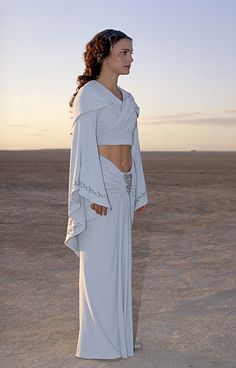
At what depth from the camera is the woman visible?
4551 mm

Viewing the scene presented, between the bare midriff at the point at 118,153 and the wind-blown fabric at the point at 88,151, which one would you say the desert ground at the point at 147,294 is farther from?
the bare midriff at the point at 118,153

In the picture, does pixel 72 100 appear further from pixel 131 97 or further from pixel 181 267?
pixel 181 267

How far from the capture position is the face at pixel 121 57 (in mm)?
4555

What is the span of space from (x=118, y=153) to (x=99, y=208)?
16.3 inches

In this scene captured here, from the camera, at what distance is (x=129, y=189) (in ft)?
15.6

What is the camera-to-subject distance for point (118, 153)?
15.3ft

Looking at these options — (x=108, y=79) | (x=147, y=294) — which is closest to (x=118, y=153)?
(x=108, y=79)

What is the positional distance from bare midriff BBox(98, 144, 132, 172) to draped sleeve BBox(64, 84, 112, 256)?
10cm

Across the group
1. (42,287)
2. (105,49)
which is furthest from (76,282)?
(105,49)

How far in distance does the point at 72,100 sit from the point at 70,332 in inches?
78.4

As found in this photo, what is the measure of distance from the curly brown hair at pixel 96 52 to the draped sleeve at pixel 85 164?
197 millimetres

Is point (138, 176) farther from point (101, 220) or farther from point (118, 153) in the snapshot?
point (101, 220)

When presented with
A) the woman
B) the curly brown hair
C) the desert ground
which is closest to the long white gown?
the woman

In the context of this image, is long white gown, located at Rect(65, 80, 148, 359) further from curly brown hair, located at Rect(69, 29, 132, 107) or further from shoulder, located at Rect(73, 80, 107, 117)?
curly brown hair, located at Rect(69, 29, 132, 107)
